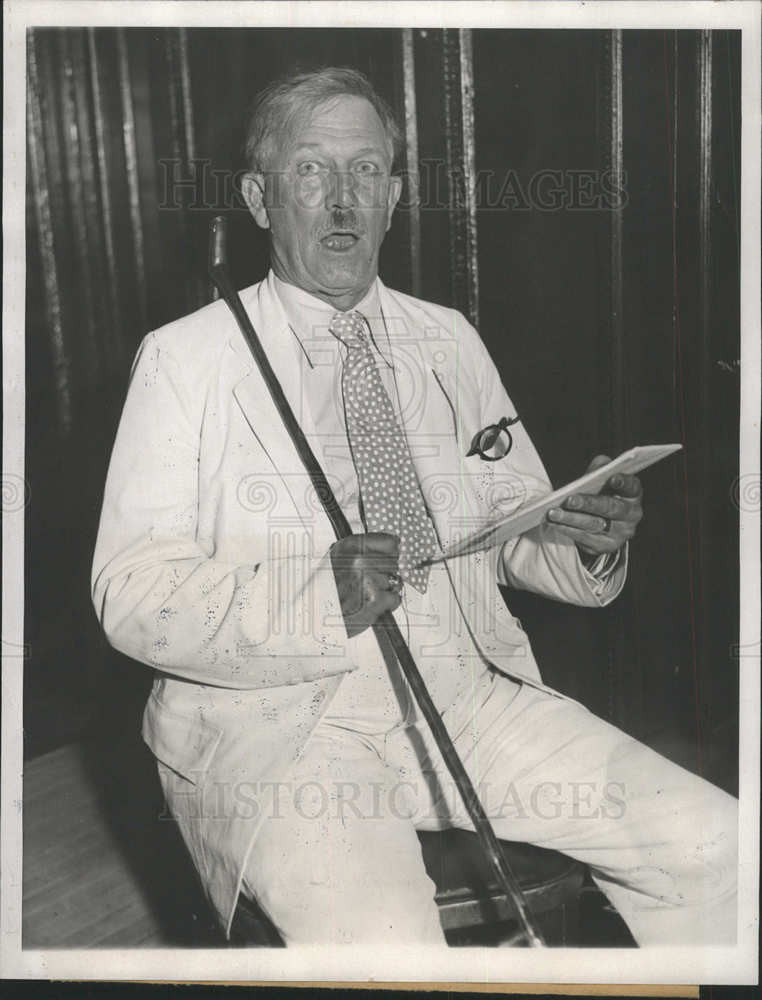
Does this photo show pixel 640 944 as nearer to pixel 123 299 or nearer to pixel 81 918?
pixel 81 918

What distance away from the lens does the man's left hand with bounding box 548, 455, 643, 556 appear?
1994mm

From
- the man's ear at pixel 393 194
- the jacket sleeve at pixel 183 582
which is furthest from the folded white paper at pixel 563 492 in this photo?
the man's ear at pixel 393 194

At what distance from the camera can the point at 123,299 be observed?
2496 mm

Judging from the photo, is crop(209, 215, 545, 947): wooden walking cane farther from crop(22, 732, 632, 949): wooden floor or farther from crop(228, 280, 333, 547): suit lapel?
crop(22, 732, 632, 949): wooden floor

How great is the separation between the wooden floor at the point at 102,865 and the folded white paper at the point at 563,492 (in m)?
0.97

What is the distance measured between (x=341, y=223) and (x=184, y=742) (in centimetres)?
102

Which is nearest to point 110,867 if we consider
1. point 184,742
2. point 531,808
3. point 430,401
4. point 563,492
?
point 184,742

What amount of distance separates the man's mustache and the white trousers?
905mm

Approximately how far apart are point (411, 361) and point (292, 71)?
0.60m

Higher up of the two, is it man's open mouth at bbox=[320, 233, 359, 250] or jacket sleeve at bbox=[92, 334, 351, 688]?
man's open mouth at bbox=[320, 233, 359, 250]

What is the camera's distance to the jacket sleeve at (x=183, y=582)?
1.93 meters

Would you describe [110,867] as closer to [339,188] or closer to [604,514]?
[604,514]

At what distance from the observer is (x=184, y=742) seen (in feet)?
6.66

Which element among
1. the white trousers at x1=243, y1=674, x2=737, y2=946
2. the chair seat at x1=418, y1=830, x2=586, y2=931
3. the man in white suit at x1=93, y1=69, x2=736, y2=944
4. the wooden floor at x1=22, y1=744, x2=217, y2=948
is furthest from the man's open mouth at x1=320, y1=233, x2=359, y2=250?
the wooden floor at x1=22, y1=744, x2=217, y2=948
